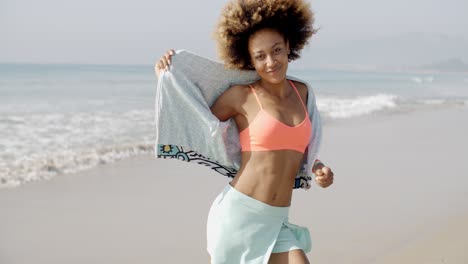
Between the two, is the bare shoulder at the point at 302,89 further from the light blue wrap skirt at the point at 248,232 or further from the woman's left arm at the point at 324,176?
the light blue wrap skirt at the point at 248,232

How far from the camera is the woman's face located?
8.60ft

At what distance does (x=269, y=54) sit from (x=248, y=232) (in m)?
0.83

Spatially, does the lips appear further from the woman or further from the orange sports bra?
the orange sports bra

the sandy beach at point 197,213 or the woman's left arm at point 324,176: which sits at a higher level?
the woman's left arm at point 324,176

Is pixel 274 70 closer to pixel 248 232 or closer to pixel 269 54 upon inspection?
pixel 269 54

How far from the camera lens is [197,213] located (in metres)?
5.42

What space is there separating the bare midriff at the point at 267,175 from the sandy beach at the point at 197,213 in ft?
6.02

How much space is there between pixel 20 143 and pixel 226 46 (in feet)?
22.9

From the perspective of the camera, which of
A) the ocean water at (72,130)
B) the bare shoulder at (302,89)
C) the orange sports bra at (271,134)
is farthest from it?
the ocean water at (72,130)

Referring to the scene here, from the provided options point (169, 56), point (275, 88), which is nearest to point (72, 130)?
point (169, 56)

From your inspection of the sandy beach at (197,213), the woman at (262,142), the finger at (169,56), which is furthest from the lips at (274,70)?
the sandy beach at (197,213)

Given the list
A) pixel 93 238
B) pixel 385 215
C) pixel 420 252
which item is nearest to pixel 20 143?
pixel 93 238

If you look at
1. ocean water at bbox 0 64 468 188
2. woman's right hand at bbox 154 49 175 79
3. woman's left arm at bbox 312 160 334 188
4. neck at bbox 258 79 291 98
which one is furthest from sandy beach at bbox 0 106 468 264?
woman's right hand at bbox 154 49 175 79

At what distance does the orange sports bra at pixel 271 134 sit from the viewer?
2.61 m
